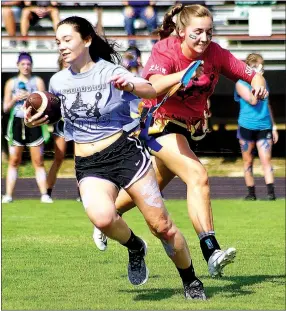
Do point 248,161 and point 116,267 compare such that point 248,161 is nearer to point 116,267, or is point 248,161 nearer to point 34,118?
point 116,267

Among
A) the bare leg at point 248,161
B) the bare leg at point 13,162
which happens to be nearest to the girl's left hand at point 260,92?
the bare leg at point 13,162

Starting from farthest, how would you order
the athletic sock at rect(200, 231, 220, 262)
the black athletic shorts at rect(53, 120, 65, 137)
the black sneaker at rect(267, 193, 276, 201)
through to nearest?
the black sneaker at rect(267, 193, 276, 201) → the black athletic shorts at rect(53, 120, 65, 137) → the athletic sock at rect(200, 231, 220, 262)

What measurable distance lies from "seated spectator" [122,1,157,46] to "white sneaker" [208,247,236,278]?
13.1 m

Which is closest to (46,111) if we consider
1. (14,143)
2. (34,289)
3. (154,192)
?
(154,192)

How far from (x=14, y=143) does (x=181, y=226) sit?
3239 millimetres

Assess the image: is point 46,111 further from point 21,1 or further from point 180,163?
point 21,1

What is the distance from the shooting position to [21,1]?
2094cm

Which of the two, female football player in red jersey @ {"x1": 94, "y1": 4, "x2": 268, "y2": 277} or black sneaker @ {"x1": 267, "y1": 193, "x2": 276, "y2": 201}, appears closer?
female football player in red jersey @ {"x1": 94, "y1": 4, "x2": 268, "y2": 277}

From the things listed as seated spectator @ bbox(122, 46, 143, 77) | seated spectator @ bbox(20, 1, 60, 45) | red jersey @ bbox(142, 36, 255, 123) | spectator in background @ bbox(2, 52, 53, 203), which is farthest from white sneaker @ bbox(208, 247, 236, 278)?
seated spectator @ bbox(20, 1, 60, 45)

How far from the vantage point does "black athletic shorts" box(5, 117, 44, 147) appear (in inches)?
580

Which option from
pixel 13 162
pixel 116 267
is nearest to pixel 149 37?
pixel 13 162

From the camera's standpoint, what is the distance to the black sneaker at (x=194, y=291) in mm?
7617

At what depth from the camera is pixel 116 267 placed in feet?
30.4

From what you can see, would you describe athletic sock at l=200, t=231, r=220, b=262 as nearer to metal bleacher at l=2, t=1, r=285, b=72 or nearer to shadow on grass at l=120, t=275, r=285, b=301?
shadow on grass at l=120, t=275, r=285, b=301
